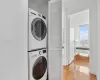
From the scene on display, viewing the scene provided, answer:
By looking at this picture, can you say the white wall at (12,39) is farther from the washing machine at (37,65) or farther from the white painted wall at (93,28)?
the white painted wall at (93,28)

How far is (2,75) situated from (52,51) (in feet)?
4.28

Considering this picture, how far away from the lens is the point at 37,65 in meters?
1.50

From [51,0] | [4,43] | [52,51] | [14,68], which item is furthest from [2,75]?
[51,0]

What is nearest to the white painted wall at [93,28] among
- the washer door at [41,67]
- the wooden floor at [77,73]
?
the wooden floor at [77,73]

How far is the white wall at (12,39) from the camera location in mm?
701

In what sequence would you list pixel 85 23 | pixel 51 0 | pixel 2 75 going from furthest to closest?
pixel 85 23 → pixel 51 0 → pixel 2 75

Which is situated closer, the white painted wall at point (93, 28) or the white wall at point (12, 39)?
the white wall at point (12, 39)

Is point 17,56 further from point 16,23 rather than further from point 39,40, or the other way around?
point 39,40

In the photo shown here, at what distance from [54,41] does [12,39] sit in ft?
4.02

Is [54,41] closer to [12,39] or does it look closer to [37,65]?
[37,65]

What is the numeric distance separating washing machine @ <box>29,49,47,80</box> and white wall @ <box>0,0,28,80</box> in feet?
1.10

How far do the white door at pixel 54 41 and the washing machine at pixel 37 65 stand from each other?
22cm

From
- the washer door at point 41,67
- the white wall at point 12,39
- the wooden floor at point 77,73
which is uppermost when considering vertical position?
the white wall at point 12,39

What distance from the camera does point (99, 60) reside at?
171 cm
